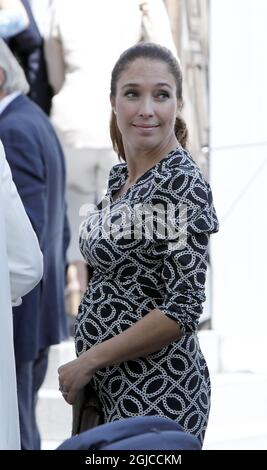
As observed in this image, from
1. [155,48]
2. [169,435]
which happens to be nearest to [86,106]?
[155,48]

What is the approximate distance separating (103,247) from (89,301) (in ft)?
0.51

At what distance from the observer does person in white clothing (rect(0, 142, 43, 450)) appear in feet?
11.2

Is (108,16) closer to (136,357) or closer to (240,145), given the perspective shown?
(240,145)

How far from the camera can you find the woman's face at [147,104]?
11.5 feet

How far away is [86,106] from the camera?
21.2 feet

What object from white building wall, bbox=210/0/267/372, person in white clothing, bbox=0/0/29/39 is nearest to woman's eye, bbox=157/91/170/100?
person in white clothing, bbox=0/0/29/39

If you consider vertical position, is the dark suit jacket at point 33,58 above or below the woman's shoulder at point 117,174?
above

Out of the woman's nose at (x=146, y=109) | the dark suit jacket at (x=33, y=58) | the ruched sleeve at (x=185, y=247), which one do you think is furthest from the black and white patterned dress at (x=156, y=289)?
the dark suit jacket at (x=33, y=58)

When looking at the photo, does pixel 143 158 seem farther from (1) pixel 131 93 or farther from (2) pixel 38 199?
(2) pixel 38 199

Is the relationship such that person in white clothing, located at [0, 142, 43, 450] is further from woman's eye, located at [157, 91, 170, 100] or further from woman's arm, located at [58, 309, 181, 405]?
woman's eye, located at [157, 91, 170, 100]

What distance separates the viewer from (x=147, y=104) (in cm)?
350

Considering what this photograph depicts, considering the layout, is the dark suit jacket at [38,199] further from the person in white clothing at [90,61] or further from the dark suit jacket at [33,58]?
the dark suit jacket at [33,58]

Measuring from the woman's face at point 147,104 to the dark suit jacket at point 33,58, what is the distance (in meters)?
2.97

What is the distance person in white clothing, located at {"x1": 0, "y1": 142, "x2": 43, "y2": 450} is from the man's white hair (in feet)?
6.24
